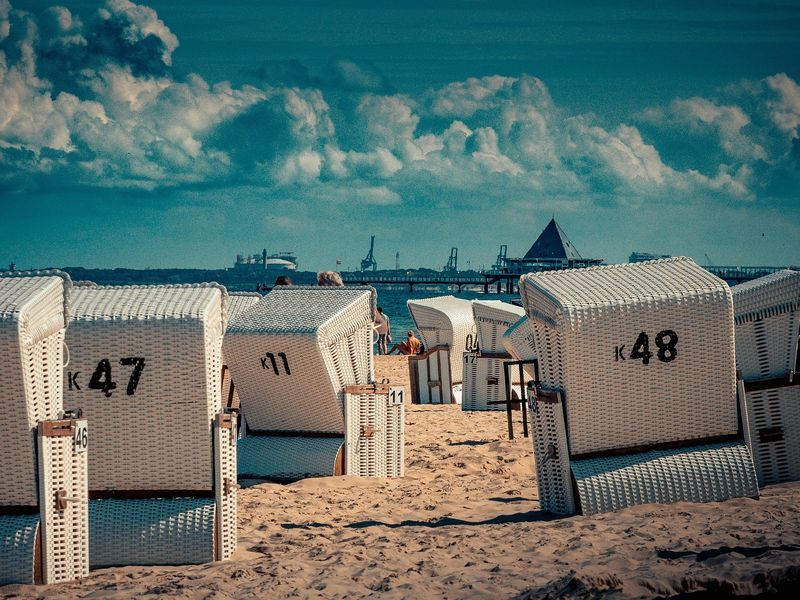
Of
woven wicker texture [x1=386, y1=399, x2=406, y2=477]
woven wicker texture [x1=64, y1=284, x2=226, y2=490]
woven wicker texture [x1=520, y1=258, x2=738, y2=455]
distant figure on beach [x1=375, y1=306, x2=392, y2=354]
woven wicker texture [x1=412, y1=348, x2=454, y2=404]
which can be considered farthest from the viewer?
distant figure on beach [x1=375, y1=306, x2=392, y2=354]

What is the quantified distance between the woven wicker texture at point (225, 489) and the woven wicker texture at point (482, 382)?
23.2ft

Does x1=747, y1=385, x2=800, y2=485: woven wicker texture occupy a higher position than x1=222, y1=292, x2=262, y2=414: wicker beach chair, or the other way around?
x1=222, y1=292, x2=262, y2=414: wicker beach chair

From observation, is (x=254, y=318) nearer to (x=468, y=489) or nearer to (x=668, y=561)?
(x=468, y=489)

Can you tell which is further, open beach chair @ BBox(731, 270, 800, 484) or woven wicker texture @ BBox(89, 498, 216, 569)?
open beach chair @ BBox(731, 270, 800, 484)

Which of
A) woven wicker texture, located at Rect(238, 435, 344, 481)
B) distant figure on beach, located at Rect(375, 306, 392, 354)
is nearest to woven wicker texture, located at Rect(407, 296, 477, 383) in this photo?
distant figure on beach, located at Rect(375, 306, 392, 354)

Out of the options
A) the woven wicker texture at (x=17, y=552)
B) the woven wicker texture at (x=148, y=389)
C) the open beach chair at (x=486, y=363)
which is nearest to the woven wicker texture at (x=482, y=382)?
the open beach chair at (x=486, y=363)

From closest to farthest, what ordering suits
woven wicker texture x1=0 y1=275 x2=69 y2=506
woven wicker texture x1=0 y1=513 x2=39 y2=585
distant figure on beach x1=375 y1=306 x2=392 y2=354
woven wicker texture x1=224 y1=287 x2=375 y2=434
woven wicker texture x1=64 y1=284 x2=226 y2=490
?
woven wicker texture x1=0 y1=275 x2=69 y2=506
woven wicker texture x1=0 y1=513 x2=39 y2=585
woven wicker texture x1=64 y1=284 x2=226 y2=490
woven wicker texture x1=224 y1=287 x2=375 y2=434
distant figure on beach x1=375 y1=306 x2=392 y2=354

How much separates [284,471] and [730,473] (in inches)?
127

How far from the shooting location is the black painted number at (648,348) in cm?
535

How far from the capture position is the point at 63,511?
177 inches

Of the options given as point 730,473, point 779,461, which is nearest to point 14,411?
point 730,473

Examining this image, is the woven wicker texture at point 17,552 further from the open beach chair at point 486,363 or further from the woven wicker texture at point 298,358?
the open beach chair at point 486,363

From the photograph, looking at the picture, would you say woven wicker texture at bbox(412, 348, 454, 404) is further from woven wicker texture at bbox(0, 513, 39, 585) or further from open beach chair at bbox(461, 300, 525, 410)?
woven wicker texture at bbox(0, 513, 39, 585)

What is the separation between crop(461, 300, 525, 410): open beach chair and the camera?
472 inches
